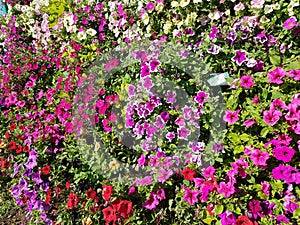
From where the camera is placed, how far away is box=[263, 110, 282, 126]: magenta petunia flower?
1.87 metres

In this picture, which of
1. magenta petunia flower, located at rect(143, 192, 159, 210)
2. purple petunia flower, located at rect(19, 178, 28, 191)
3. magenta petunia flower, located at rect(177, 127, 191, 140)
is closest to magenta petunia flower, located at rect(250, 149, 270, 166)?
magenta petunia flower, located at rect(177, 127, 191, 140)

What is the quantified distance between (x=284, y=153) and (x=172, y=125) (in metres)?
0.88

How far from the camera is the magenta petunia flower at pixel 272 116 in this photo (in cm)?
187

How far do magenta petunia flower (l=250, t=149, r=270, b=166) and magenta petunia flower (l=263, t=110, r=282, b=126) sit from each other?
0.51 ft

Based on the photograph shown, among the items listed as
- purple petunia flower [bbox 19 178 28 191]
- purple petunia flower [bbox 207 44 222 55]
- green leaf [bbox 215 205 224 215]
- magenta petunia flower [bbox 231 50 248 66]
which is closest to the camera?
green leaf [bbox 215 205 224 215]

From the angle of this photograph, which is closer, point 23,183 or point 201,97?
point 201,97

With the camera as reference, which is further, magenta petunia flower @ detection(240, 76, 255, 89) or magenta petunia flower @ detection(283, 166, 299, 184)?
magenta petunia flower @ detection(240, 76, 255, 89)

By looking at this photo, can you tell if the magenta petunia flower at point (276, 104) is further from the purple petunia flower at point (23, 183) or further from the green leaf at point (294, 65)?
the purple petunia flower at point (23, 183)

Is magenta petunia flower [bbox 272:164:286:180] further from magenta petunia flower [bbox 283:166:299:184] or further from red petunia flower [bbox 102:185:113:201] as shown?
red petunia flower [bbox 102:185:113:201]

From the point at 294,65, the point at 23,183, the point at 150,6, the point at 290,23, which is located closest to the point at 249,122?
the point at 294,65

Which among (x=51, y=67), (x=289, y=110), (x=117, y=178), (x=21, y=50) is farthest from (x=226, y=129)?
(x=21, y=50)

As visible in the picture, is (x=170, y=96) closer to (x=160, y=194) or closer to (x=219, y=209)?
(x=160, y=194)

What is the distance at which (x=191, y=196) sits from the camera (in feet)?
6.69

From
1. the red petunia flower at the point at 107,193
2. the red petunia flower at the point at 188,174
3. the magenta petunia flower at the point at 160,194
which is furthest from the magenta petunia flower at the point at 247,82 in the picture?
the red petunia flower at the point at 107,193
